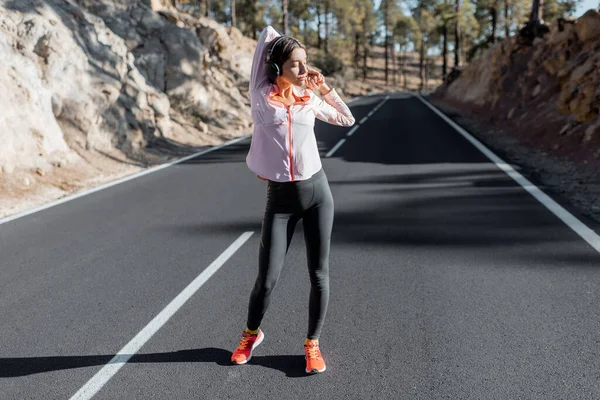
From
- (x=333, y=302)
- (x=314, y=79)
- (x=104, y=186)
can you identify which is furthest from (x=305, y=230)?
(x=104, y=186)

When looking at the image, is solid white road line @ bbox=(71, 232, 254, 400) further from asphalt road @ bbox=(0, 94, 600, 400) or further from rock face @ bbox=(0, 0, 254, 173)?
rock face @ bbox=(0, 0, 254, 173)

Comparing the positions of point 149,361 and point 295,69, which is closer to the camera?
point 295,69

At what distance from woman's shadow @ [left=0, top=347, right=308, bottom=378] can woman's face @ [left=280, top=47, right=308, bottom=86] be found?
1.77 m

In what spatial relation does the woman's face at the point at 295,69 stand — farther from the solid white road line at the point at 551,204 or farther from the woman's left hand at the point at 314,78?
the solid white road line at the point at 551,204

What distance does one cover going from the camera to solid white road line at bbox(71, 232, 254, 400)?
3338 millimetres

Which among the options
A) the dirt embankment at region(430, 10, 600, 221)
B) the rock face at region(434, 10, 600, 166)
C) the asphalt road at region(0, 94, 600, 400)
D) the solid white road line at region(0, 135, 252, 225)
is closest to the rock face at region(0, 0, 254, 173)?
the solid white road line at region(0, 135, 252, 225)

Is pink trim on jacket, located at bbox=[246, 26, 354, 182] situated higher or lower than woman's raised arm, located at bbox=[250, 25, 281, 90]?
lower

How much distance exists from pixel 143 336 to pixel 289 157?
181 centimetres

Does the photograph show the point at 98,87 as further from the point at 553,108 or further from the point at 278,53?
the point at 553,108

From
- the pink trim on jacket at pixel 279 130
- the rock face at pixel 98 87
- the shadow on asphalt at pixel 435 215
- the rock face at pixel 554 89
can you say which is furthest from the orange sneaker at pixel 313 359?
Answer: the rock face at pixel 554 89

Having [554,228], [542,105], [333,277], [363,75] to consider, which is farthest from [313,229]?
[363,75]

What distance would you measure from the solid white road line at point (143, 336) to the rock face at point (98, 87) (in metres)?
6.06

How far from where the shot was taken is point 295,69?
10.5ft

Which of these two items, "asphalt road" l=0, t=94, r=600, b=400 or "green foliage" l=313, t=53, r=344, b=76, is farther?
"green foliage" l=313, t=53, r=344, b=76
